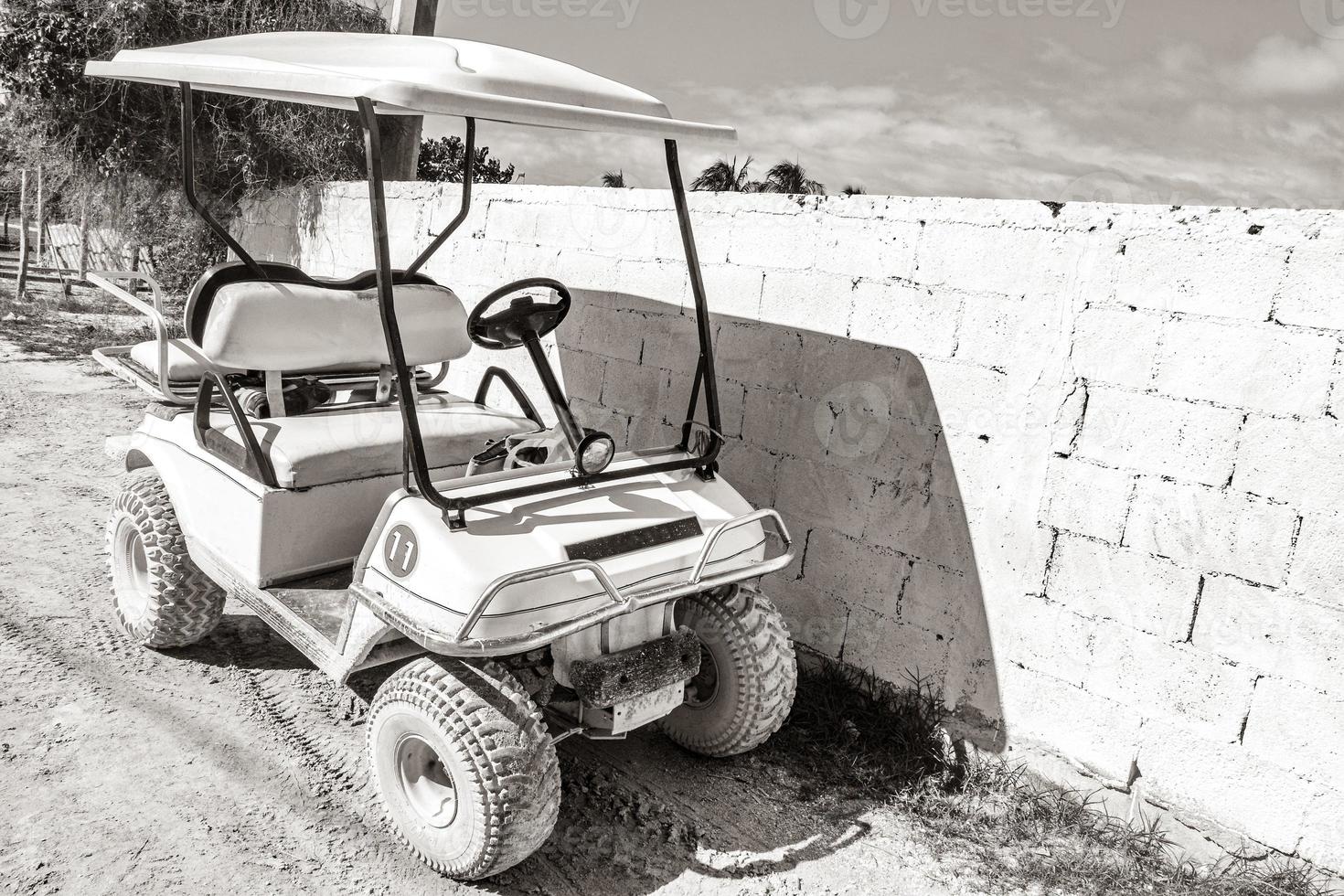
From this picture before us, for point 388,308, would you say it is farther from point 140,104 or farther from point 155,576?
point 140,104

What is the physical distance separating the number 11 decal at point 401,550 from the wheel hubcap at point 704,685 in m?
1.13

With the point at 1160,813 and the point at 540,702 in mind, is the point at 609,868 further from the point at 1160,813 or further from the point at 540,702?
the point at 1160,813

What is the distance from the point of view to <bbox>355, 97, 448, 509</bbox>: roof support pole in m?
2.49

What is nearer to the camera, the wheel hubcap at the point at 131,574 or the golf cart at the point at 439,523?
the golf cart at the point at 439,523

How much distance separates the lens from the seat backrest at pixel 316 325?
3480 mm

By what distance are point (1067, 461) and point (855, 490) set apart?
86cm

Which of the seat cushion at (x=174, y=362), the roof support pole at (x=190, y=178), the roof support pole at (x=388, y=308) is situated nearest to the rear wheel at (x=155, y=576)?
the seat cushion at (x=174, y=362)

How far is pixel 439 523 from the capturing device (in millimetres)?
2594

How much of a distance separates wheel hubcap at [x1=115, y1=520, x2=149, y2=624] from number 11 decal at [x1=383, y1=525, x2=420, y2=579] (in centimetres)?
180

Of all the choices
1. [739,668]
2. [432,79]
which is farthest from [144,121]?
[739,668]

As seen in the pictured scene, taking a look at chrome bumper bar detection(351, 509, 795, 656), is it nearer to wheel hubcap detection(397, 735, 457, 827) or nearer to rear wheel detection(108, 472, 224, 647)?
wheel hubcap detection(397, 735, 457, 827)

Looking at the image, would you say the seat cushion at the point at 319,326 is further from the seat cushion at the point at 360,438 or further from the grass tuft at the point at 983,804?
the grass tuft at the point at 983,804

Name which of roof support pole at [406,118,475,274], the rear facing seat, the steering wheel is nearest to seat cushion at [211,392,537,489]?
the rear facing seat

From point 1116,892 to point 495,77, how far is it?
9.91ft
